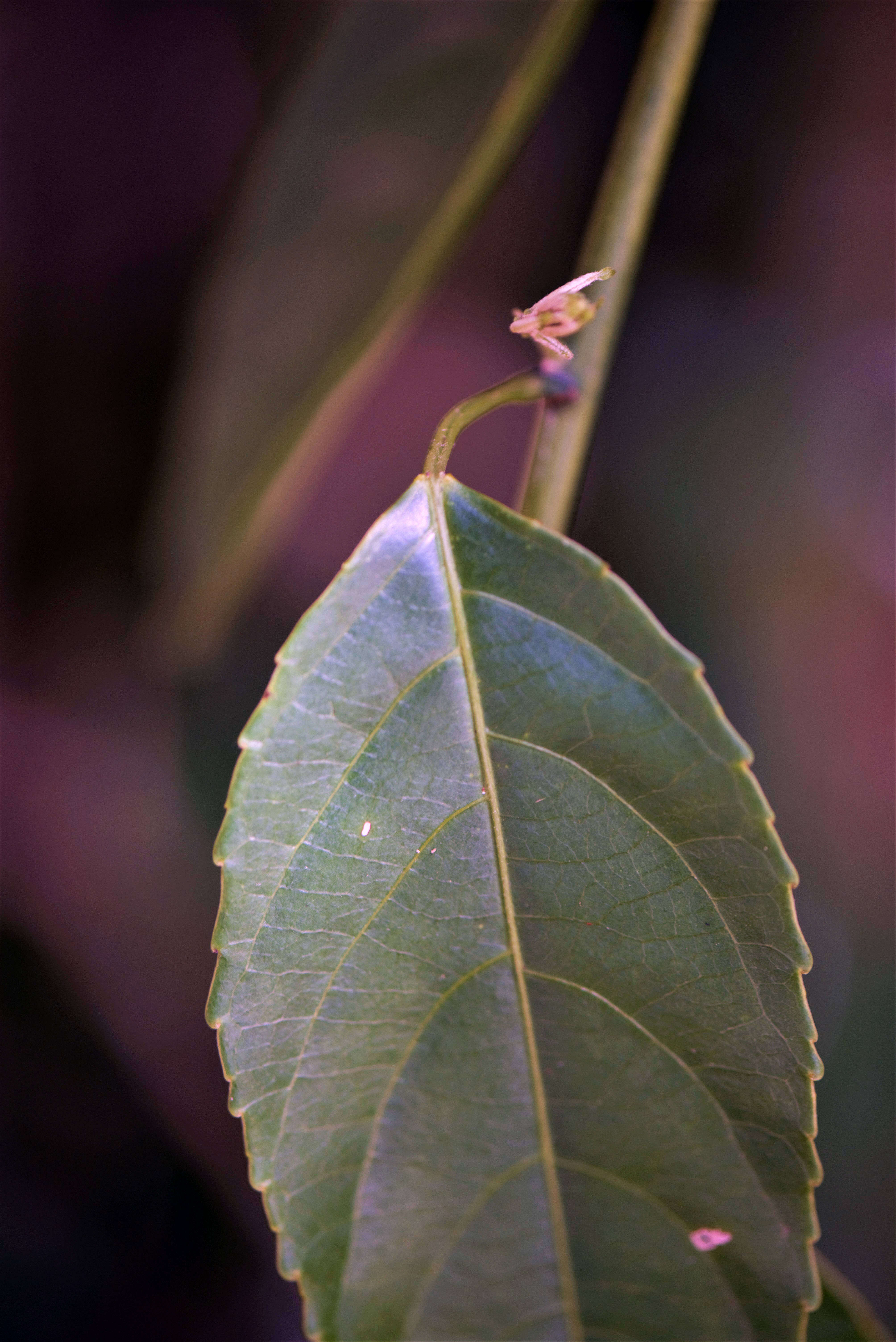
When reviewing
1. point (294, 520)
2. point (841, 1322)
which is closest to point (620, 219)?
point (841, 1322)

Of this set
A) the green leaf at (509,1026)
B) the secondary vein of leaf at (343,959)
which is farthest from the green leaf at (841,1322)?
the secondary vein of leaf at (343,959)

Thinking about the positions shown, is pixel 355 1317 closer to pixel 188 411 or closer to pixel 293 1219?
pixel 293 1219

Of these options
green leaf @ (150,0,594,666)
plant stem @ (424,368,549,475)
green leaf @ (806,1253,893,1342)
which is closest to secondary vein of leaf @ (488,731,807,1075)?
plant stem @ (424,368,549,475)

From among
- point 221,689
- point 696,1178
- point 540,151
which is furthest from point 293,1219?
point 540,151

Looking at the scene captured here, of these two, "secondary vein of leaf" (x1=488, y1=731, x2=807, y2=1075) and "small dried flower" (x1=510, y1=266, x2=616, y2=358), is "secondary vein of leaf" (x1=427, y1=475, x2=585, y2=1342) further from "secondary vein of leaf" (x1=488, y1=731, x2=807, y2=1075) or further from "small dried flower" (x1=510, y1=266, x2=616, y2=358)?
"small dried flower" (x1=510, y1=266, x2=616, y2=358)

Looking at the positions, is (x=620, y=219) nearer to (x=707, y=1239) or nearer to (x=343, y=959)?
(x=343, y=959)
